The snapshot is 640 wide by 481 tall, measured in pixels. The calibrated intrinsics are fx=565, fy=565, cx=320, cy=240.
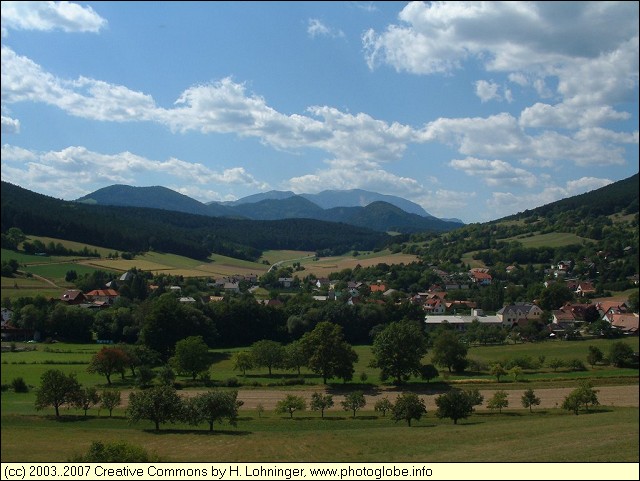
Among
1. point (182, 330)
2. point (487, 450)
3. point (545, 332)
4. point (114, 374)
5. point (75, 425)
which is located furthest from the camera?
point (545, 332)

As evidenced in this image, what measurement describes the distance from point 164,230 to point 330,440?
91.1m

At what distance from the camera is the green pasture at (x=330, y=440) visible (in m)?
9.12

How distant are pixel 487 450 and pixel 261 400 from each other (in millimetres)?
16429

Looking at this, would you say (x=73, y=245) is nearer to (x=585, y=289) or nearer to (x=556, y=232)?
(x=585, y=289)

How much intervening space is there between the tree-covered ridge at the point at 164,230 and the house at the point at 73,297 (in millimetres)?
5459

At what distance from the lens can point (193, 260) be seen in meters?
89.6

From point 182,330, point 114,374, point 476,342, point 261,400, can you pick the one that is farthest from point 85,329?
point 476,342

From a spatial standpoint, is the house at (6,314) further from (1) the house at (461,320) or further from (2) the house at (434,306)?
(2) the house at (434,306)

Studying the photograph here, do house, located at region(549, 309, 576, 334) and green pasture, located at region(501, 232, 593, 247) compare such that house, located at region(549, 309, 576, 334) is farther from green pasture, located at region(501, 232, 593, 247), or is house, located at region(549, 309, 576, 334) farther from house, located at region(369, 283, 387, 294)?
green pasture, located at region(501, 232, 593, 247)

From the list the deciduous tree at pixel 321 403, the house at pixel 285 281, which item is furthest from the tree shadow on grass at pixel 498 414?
the house at pixel 285 281

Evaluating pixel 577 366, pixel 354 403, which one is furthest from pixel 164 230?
pixel 354 403

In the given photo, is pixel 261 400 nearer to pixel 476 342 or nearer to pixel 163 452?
pixel 163 452

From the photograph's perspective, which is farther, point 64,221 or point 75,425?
point 64,221

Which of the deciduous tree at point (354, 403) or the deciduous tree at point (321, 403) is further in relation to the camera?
the deciduous tree at point (321, 403)
